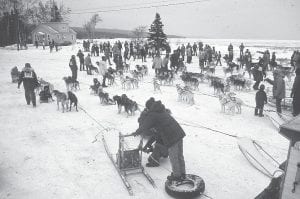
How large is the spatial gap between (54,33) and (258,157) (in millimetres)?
46938

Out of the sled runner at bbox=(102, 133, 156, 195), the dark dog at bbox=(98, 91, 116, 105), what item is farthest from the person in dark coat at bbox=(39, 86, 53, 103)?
the sled runner at bbox=(102, 133, 156, 195)

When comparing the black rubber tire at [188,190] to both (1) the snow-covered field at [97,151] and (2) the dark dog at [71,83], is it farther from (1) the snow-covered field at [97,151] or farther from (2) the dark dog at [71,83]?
(2) the dark dog at [71,83]

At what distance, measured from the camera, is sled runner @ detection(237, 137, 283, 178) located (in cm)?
678

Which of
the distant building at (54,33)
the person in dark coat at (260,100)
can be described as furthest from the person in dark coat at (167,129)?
the distant building at (54,33)

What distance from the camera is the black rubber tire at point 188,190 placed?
18.4 feet

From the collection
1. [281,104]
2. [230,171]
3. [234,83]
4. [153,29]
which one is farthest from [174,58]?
[153,29]

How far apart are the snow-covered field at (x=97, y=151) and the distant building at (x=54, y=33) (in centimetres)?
3759

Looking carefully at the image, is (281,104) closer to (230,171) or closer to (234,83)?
(234,83)

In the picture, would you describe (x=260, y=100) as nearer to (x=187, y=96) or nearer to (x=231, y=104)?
(x=231, y=104)

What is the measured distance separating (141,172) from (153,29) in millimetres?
32772

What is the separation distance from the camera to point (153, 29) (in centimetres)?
3797

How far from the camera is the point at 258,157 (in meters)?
7.23

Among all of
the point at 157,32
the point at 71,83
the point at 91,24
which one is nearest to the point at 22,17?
the point at 91,24

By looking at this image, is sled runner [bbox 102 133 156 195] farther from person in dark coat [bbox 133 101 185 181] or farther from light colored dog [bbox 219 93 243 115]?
light colored dog [bbox 219 93 243 115]
